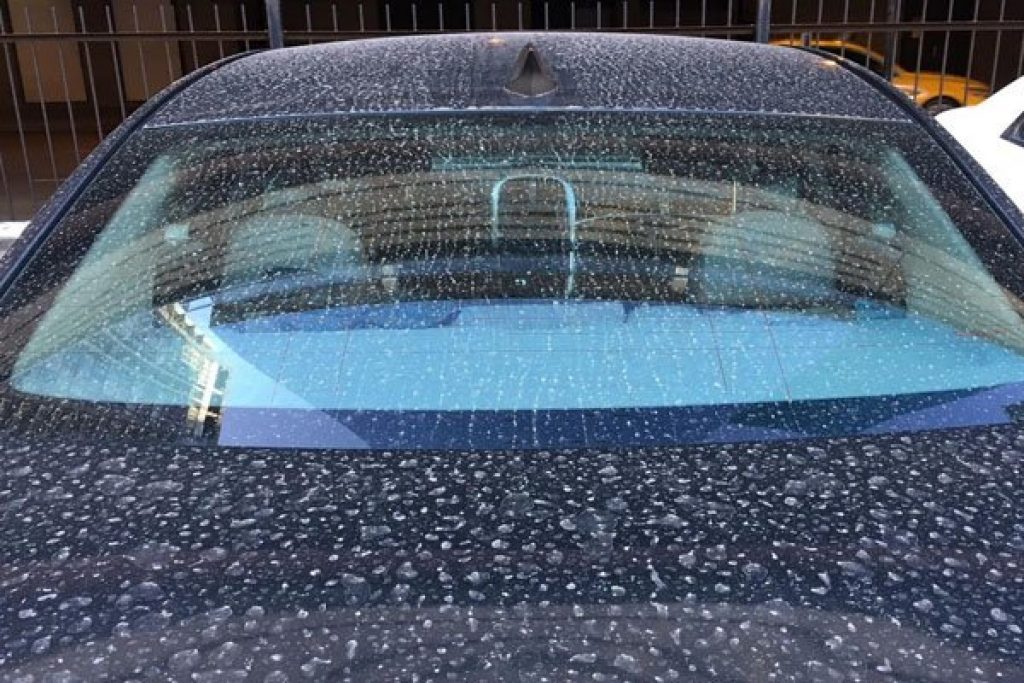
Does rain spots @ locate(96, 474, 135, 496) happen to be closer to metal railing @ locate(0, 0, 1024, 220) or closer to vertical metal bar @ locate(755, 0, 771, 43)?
vertical metal bar @ locate(755, 0, 771, 43)

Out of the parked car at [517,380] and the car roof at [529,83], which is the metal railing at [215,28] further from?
the parked car at [517,380]

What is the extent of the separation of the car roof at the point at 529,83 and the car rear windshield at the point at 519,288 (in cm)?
5

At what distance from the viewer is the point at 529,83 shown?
193 centimetres

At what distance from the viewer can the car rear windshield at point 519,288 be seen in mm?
1447

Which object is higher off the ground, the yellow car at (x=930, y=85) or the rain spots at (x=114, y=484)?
the rain spots at (x=114, y=484)

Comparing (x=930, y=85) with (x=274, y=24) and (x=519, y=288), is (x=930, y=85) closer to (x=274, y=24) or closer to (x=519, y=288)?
(x=274, y=24)

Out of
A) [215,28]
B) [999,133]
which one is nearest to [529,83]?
[999,133]

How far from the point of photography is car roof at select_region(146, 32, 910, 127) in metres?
1.90

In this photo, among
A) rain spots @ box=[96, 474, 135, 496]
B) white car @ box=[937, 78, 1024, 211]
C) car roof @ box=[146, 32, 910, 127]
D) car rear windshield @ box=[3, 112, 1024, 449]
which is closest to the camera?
rain spots @ box=[96, 474, 135, 496]

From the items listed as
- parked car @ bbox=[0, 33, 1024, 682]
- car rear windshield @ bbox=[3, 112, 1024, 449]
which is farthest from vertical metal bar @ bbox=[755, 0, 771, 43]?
car rear windshield @ bbox=[3, 112, 1024, 449]

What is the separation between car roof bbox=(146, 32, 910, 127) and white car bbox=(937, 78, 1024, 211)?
5.99ft

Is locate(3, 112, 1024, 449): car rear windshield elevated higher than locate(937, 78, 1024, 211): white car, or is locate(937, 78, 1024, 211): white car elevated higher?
locate(3, 112, 1024, 449): car rear windshield

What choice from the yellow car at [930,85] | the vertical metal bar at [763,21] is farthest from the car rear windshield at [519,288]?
the yellow car at [930,85]

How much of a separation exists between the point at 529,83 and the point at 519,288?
0.45 m
